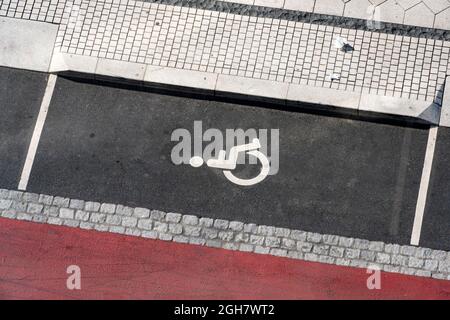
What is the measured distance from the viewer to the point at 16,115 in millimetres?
→ 13289

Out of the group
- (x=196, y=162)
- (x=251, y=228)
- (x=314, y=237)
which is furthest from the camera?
(x=196, y=162)

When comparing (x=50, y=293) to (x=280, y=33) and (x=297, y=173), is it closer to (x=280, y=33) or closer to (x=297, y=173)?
(x=297, y=173)

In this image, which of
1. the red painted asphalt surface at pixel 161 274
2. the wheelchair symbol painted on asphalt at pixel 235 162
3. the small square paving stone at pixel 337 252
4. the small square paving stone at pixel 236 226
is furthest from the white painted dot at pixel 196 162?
the small square paving stone at pixel 337 252

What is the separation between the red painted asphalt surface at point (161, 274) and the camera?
12.1 meters

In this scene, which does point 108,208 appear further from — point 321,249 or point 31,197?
point 321,249

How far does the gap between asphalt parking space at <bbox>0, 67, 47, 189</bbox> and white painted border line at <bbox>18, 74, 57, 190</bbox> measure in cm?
7

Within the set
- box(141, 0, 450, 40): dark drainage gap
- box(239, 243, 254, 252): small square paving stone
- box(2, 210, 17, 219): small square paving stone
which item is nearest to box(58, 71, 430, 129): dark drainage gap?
box(141, 0, 450, 40): dark drainage gap

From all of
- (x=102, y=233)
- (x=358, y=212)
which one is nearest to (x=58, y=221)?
(x=102, y=233)

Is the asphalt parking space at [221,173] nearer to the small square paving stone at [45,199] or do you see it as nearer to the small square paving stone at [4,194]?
the small square paving stone at [45,199]

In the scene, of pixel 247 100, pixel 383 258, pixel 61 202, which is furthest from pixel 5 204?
pixel 383 258

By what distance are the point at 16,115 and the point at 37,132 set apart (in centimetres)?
54

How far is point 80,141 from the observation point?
13.1m

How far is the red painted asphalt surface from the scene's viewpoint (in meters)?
12.1
